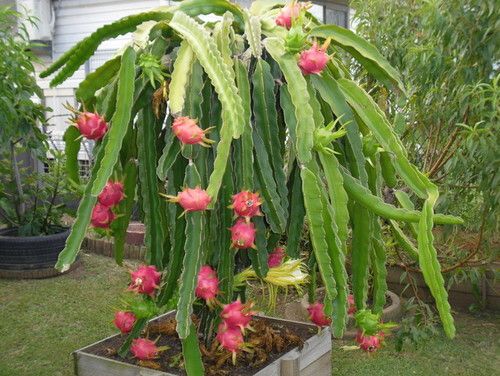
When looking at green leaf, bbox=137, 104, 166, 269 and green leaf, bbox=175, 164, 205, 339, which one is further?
green leaf, bbox=137, 104, 166, 269

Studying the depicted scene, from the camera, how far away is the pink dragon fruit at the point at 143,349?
1.31m

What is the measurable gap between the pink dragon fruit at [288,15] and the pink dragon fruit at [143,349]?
74 centimetres

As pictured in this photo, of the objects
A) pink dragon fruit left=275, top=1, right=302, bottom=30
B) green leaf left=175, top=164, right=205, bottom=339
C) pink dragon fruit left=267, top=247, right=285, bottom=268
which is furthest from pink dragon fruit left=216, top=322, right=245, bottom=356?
pink dragon fruit left=275, top=1, right=302, bottom=30

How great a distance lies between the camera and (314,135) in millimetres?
1167

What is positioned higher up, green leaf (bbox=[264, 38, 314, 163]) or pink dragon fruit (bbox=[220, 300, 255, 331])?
green leaf (bbox=[264, 38, 314, 163])

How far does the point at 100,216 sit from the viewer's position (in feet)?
3.95

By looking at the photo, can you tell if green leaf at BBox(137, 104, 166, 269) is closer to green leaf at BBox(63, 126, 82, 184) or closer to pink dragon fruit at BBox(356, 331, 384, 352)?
green leaf at BBox(63, 126, 82, 184)

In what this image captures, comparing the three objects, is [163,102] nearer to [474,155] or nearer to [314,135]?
[314,135]

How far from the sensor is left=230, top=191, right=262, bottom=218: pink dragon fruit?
1.10 m

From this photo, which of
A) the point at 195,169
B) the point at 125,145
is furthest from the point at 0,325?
the point at 195,169

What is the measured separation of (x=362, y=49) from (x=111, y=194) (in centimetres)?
62

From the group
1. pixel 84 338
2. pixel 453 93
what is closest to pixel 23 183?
pixel 84 338

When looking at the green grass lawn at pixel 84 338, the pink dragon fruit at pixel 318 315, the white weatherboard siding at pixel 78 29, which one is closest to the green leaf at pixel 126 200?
the pink dragon fruit at pixel 318 315

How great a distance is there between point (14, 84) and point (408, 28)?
91.5 inches
